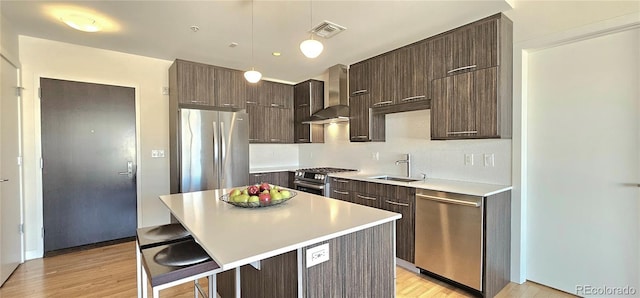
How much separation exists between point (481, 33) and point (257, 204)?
94.7 inches

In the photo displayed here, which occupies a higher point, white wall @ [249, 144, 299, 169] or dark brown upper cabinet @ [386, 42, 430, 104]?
dark brown upper cabinet @ [386, 42, 430, 104]

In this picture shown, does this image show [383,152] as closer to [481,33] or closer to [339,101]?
[339,101]

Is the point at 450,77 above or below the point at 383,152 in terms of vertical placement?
above

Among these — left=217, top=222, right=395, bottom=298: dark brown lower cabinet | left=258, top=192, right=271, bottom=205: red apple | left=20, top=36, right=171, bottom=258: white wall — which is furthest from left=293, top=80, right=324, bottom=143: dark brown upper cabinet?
left=217, top=222, right=395, bottom=298: dark brown lower cabinet

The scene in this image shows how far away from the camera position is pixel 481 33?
2469mm

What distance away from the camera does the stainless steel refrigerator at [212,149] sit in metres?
3.62

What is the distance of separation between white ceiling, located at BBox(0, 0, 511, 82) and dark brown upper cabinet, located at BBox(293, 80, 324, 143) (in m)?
1.03

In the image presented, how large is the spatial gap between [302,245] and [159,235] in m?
1.15

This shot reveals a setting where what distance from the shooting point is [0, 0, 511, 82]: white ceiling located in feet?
7.76

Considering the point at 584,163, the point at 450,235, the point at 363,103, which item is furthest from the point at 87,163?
the point at 584,163

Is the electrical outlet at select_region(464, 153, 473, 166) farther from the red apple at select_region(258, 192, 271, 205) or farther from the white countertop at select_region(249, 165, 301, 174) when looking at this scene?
the white countertop at select_region(249, 165, 301, 174)

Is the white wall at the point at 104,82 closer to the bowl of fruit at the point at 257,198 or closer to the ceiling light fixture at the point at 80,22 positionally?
the ceiling light fixture at the point at 80,22

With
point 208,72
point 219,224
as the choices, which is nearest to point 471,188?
point 219,224

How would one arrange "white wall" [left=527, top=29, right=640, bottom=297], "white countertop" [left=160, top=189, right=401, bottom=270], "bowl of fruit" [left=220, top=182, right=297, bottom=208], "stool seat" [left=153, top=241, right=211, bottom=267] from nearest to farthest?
1. "white countertop" [left=160, top=189, right=401, bottom=270]
2. "stool seat" [left=153, top=241, right=211, bottom=267]
3. "bowl of fruit" [left=220, top=182, right=297, bottom=208]
4. "white wall" [left=527, top=29, right=640, bottom=297]
